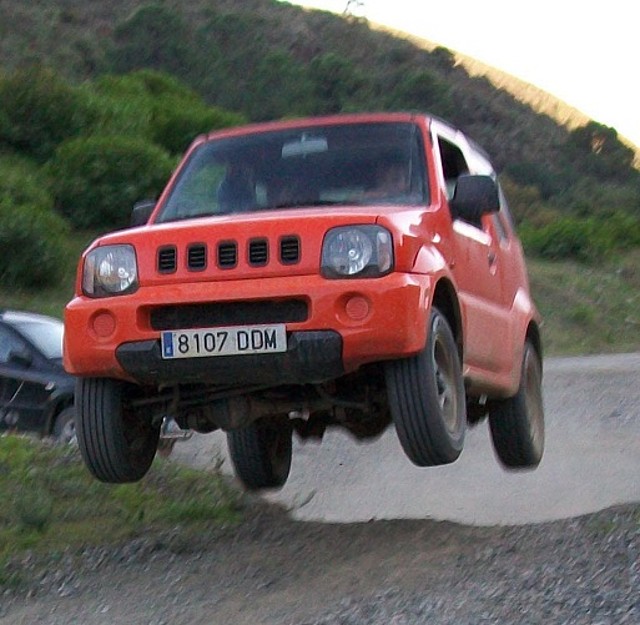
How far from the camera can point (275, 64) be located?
2653 inches

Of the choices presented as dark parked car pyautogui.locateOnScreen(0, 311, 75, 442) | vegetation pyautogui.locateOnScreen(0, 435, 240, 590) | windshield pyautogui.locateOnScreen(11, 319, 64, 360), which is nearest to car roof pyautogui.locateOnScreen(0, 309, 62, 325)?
windshield pyautogui.locateOnScreen(11, 319, 64, 360)

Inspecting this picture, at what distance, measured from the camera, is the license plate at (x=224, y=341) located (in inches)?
237

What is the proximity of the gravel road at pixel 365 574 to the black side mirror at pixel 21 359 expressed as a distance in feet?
14.5

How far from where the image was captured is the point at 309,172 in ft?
23.0

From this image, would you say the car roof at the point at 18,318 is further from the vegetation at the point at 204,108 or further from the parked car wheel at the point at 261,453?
the vegetation at the point at 204,108

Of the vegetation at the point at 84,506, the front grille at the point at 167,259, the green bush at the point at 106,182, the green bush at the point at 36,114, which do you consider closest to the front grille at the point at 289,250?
the front grille at the point at 167,259

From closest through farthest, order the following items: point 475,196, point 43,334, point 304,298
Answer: point 304,298 < point 475,196 < point 43,334

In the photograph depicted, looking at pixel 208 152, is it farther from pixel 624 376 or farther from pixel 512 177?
pixel 512 177

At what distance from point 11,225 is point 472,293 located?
2152 centimetres

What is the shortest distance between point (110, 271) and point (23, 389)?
6921 mm

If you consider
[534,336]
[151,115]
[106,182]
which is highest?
[534,336]

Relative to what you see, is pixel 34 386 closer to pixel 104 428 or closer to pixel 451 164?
pixel 451 164

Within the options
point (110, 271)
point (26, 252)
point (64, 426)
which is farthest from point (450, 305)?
point (26, 252)

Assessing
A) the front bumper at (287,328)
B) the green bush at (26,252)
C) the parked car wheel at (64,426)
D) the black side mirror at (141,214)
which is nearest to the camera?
the front bumper at (287,328)
